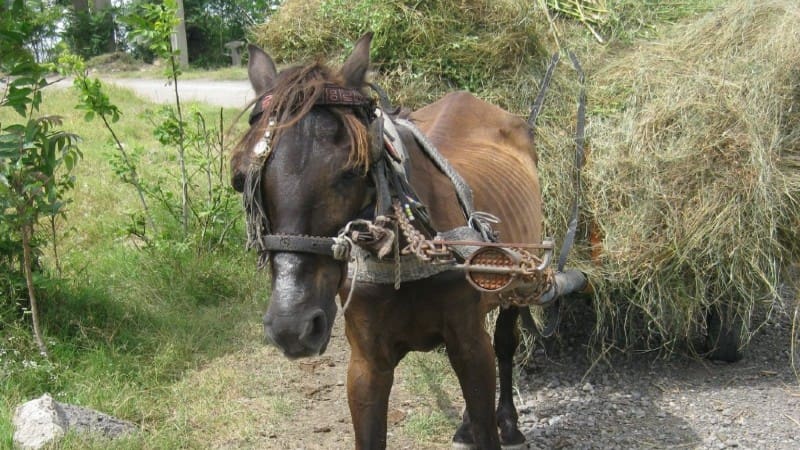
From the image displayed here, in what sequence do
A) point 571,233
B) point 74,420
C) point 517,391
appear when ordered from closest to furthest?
point 74,420 < point 571,233 < point 517,391

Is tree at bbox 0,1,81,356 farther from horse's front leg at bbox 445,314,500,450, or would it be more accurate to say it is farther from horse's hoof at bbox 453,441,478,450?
horse's front leg at bbox 445,314,500,450

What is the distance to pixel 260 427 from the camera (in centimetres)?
379

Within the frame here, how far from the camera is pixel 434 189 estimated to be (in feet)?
8.64

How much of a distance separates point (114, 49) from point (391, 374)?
25872mm

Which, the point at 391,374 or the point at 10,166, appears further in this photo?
the point at 10,166

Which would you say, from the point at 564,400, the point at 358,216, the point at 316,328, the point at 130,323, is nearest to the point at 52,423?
the point at 130,323

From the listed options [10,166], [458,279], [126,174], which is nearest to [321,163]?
[458,279]

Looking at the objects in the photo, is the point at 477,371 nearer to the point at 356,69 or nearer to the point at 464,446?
the point at 464,446

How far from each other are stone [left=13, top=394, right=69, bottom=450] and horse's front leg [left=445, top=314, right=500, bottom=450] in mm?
1693

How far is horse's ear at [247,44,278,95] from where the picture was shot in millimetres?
2382

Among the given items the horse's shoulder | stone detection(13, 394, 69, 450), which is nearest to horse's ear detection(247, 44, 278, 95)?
the horse's shoulder

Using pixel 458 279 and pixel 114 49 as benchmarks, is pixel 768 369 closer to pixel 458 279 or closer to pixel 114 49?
pixel 458 279

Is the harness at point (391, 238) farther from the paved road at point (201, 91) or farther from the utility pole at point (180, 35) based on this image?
the paved road at point (201, 91)

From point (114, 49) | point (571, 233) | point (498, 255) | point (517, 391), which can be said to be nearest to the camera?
point (498, 255)
